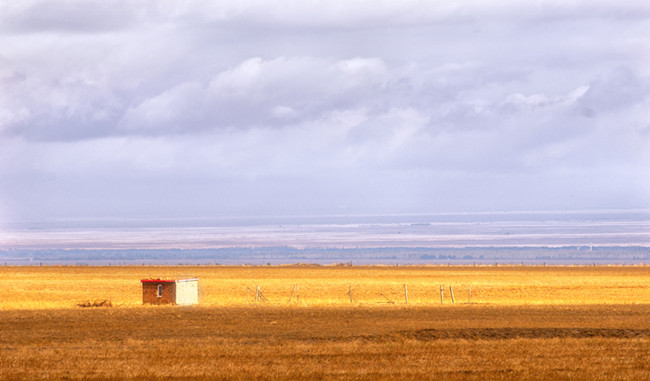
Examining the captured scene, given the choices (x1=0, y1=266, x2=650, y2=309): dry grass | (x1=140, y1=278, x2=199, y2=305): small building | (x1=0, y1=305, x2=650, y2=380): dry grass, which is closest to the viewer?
(x1=0, y1=305, x2=650, y2=380): dry grass

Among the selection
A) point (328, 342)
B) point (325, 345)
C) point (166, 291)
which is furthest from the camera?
point (166, 291)

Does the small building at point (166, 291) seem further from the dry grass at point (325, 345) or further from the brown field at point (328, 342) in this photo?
the dry grass at point (325, 345)

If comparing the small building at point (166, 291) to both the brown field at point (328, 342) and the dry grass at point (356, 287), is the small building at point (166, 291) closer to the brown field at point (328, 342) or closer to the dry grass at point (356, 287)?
the dry grass at point (356, 287)

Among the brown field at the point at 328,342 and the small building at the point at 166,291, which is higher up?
the small building at the point at 166,291

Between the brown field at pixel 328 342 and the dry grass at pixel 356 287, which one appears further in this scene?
the dry grass at pixel 356 287

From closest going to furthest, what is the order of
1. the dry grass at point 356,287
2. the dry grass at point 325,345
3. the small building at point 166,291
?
the dry grass at point 325,345, the small building at point 166,291, the dry grass at point 356,287

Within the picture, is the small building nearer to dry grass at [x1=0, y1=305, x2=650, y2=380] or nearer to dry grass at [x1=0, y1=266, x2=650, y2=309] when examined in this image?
dry grass at [x1=0, y1=266, x2=650, y2=309]

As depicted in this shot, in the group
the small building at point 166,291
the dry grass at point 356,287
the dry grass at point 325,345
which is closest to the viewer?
the dry grass at point 325,345

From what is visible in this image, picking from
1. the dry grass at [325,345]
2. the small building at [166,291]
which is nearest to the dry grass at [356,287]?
the small building at [166,291]

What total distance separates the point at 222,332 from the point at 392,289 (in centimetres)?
3820

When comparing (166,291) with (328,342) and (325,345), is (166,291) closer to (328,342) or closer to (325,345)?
(328,342)

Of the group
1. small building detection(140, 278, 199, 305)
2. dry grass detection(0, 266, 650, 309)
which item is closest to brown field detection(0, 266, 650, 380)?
small building detection(140, 278, 199, 305)

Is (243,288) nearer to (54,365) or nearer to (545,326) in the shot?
(545,326)

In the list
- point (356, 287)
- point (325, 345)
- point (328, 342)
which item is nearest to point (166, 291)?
point (328, 342)
